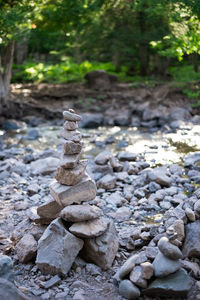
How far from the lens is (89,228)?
4961 millimetres

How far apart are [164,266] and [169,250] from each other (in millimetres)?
213

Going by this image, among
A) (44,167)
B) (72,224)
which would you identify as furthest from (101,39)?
(72,224)

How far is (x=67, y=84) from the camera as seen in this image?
70.0 ft

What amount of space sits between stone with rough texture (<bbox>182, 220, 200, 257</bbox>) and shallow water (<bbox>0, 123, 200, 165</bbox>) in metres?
5.80

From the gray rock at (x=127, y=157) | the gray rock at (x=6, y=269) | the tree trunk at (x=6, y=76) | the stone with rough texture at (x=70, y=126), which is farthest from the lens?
the tree trunk at (x=6, y=76)

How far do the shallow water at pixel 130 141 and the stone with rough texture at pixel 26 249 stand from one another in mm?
6519

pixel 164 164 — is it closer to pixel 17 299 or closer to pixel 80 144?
pixel 80 144

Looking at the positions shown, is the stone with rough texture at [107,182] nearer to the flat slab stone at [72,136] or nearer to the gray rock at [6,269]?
the flat slab stone at [72,136]

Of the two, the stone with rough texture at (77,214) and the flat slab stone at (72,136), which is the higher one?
the flat slab stone at (72,136)

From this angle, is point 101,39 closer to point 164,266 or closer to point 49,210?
point 49,210

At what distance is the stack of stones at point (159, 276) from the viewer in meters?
4.19

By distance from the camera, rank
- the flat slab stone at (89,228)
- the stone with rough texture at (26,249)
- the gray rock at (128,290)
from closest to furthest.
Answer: the gray rock at (128,290)
the flat slab stone at (89,228)
the stone with rough texture at (26,249)

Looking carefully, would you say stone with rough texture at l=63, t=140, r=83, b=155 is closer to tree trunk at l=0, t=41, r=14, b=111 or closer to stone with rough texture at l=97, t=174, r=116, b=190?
stone with rough texture at l=97, t=174, r=116, b=190

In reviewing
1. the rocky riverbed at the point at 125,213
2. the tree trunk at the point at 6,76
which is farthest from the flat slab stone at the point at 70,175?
the tree trunk at the point at 6,76
